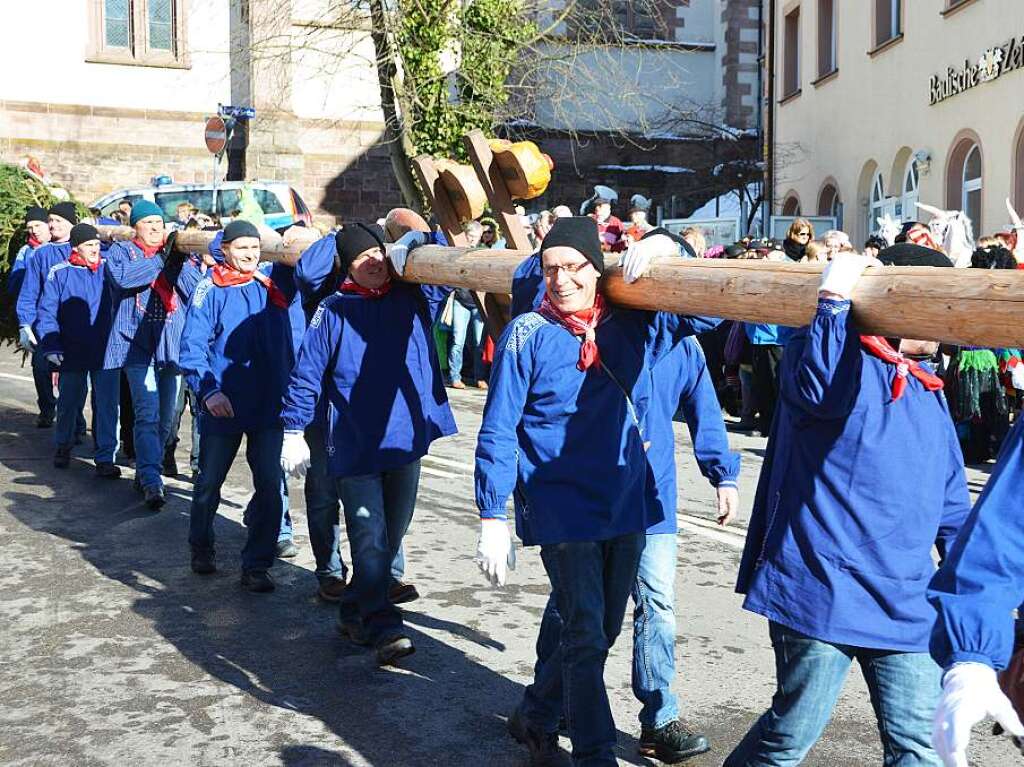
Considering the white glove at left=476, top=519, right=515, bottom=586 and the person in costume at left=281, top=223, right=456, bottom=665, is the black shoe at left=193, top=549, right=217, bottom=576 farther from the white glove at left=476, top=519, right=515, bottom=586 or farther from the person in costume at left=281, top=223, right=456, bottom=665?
the white glove at left=476, top=519, right=515, bottom=586

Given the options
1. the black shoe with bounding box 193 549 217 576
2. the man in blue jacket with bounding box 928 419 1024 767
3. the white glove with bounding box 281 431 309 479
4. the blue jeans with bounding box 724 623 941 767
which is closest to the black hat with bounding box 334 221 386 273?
the white glove with bounding box 281 431 309 479

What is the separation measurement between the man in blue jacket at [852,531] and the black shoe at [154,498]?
6089 mm

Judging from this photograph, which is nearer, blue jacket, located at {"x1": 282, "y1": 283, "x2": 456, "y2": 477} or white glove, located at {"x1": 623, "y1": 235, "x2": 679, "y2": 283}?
white glove, located at {"x1": 623, "y1": 235, "x2": 679, "y2": 283}

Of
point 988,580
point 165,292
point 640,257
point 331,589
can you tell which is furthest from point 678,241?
point 165,292

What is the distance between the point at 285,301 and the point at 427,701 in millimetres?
2764

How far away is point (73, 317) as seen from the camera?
424 inches

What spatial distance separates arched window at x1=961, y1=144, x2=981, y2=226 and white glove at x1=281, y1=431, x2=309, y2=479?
14.6m

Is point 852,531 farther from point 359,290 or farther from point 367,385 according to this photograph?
point 359,290

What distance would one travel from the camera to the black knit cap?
11920mm

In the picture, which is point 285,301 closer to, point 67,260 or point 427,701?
point 427,701

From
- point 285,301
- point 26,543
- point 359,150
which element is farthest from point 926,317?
point 359,150

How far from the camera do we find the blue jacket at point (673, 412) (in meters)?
4.96

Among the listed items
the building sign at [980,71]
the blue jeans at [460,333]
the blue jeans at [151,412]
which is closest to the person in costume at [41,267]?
the blue jeans at [151,412]

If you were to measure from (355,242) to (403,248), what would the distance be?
0.71ft
